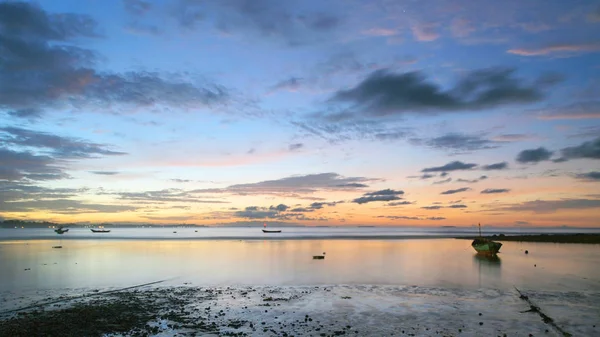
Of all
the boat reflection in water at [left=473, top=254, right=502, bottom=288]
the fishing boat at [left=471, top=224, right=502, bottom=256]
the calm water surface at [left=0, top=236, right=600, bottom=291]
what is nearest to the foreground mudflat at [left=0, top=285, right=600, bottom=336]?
the calm water surface at [left=0, top=236, right=600, bottom=291]

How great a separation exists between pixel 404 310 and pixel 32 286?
98.5ft

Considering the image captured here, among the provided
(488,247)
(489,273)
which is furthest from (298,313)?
(488,247)

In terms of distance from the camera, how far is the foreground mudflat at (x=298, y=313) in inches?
763

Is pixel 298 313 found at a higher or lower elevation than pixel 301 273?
higher

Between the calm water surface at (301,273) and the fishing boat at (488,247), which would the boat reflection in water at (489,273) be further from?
the fishing boat at (488,247)

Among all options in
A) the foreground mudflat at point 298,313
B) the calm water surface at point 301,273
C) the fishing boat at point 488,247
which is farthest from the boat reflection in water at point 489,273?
the fishing boat at point 488,247

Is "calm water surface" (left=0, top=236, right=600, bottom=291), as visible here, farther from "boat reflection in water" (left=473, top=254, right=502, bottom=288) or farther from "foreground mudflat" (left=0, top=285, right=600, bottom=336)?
"foreground mudflat" (left=0, top=285, right=600, bottom=336)

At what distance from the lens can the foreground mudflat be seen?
19391 millimetres

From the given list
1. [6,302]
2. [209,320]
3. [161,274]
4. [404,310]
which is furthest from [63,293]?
[404,310]

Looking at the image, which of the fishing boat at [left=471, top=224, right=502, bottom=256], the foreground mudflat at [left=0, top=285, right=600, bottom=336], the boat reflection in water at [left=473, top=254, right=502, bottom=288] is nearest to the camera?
the foreground mudflat at [left=0, top=285, right=600, bottom=336]

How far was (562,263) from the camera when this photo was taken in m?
54.4

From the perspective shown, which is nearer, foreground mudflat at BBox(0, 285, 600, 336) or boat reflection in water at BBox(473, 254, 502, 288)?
foreground mudflat at BBox(0, 285, 600, 336)

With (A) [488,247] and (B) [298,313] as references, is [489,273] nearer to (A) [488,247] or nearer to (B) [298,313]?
(A) [488,247]

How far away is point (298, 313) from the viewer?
76.7 ft
